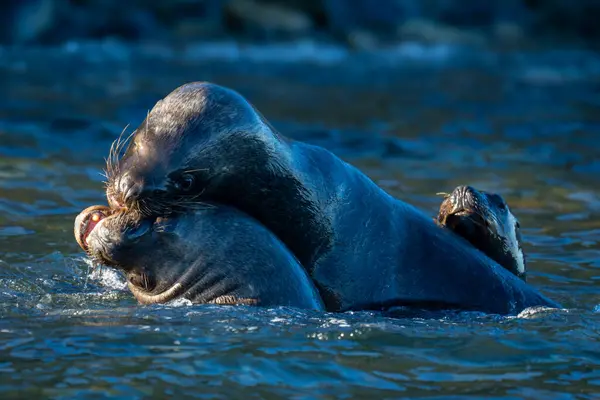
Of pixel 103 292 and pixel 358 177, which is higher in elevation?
pixel 358 177

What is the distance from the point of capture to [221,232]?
622cm

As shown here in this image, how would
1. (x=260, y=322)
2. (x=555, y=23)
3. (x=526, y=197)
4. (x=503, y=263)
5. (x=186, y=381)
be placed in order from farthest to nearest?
1. (x=555, y=23)
2. (x=526, y=197)
3. (x=503, y=263)
4. (x=260, y=322)
5. (x=186, y=381)

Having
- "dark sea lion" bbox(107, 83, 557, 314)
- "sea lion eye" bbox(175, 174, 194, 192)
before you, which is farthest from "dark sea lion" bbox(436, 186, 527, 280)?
"sea lion eye" bbox(175, 174, 194, 192)

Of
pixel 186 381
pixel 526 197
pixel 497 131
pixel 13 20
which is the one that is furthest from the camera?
pixel 13 20

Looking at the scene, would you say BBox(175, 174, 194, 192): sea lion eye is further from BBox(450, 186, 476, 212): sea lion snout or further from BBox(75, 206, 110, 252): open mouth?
BBox(450, 186, 476, 212): sea lion snout

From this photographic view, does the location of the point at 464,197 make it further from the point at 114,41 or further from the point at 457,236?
the point at 114,41

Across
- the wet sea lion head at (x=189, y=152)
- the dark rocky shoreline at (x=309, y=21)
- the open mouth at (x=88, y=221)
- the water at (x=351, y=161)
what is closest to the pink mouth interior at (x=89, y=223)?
the open mouth at (x=88, y=221)

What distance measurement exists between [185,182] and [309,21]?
18.0 m

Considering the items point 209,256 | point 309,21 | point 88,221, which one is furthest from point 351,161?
point 309,21

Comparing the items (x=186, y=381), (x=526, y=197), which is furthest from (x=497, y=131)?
(x=186, y=381)

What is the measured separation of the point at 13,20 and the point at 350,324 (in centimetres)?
1627

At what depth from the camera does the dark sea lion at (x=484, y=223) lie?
279 inches

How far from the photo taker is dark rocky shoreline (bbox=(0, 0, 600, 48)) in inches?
845

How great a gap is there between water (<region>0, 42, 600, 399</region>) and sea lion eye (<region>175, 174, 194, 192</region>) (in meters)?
0.62
